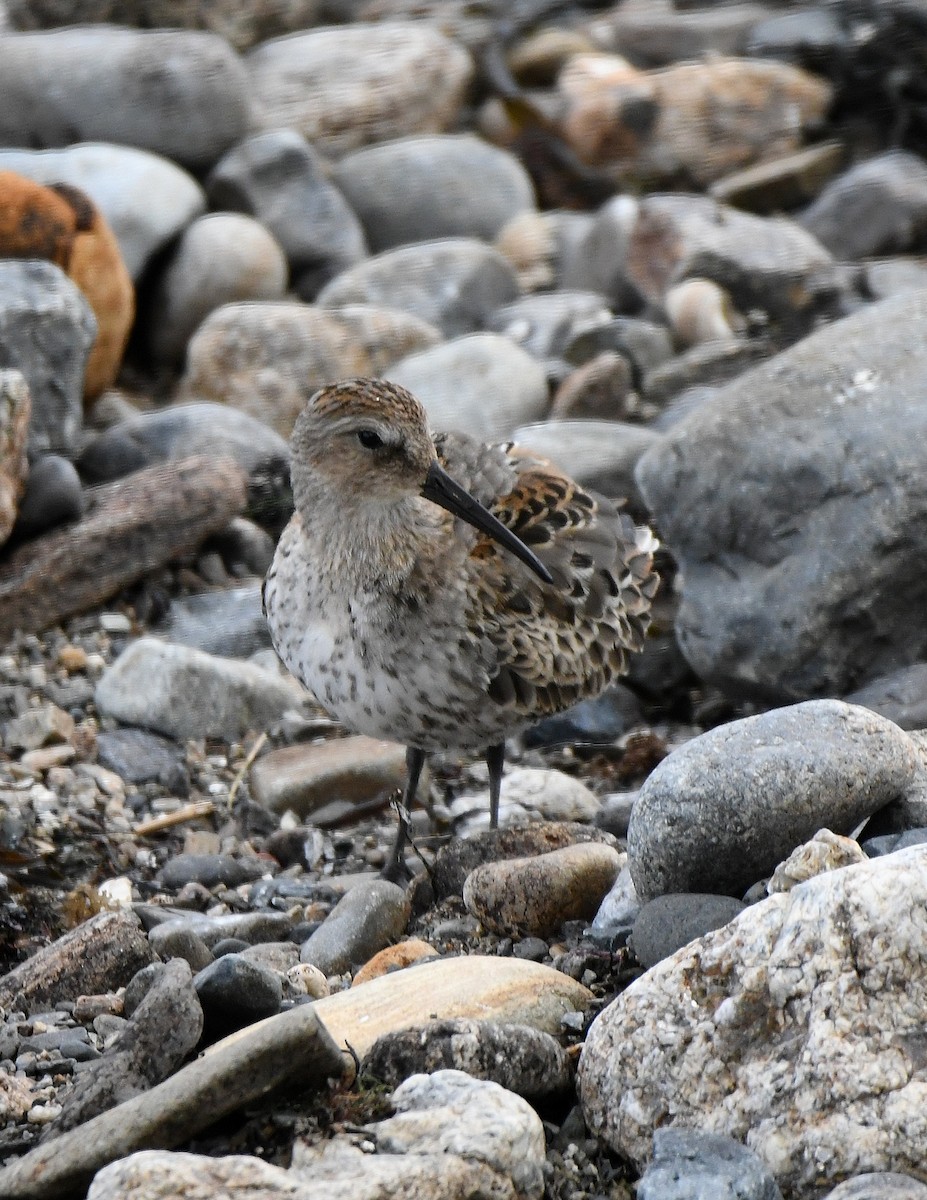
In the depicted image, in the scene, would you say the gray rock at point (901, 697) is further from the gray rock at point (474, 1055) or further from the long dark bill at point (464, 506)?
the gray rock at point (474, 1055)

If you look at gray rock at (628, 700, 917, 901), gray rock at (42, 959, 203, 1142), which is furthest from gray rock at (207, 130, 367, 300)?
gray rock at (42, 959, 203, 1142)

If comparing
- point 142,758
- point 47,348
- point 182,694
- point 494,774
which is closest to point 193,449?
point 47,348

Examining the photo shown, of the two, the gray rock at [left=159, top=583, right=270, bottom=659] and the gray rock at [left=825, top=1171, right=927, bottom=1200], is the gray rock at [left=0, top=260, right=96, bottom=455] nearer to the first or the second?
the gray rock at [left=159, top=583, right=270, bottom=659]

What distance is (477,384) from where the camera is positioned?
979 cm

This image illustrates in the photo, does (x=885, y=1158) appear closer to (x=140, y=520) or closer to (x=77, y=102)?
(x=140, y=520)

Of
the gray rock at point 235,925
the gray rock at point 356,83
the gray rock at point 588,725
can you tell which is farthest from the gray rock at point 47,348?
the gray rock at point 356,83

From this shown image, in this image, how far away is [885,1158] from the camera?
350cm

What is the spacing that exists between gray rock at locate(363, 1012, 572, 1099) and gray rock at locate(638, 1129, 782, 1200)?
1.28 ft

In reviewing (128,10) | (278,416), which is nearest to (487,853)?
(278,416)

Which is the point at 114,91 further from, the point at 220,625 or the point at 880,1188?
the point at 880,1188

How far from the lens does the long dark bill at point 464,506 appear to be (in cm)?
573

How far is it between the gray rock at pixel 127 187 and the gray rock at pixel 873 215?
4.40 m

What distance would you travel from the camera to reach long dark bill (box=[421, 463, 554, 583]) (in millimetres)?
5730

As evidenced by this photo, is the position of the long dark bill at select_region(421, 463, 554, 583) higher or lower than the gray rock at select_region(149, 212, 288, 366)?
higher
